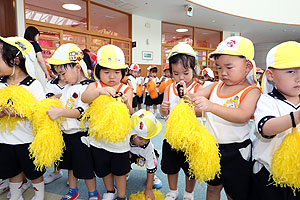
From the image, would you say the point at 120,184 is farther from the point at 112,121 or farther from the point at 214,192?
the point at 214,192

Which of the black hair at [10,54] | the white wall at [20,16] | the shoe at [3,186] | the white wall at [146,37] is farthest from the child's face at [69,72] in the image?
the white wall at [146,37]

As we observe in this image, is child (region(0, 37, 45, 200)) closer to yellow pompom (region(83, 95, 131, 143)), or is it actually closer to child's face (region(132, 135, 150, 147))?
yellow pompom (region(83, 95, 131, 143))

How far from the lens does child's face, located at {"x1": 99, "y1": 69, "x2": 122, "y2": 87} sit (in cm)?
170

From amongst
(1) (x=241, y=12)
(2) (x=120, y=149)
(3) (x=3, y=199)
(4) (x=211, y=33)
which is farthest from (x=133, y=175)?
(4) (x=211, y=33)

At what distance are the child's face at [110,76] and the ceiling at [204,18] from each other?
22.0 ft

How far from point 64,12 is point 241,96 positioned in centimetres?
742

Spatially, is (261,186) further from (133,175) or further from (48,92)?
(48,92)

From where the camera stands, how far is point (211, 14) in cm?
902

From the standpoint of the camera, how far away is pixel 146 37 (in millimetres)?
9547

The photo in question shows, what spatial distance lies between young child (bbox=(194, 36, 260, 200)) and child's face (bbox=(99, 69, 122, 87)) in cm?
81

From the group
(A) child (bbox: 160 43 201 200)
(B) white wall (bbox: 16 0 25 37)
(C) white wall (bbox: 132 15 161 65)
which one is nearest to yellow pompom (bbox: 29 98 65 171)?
(A) child (bbox: 160 43 201 200)

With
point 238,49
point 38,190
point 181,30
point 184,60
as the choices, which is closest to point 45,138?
point 38,190

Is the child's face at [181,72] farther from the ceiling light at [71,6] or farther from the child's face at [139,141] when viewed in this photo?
the ceiling light at [71,6]

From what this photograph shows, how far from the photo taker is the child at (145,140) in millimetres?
1688
